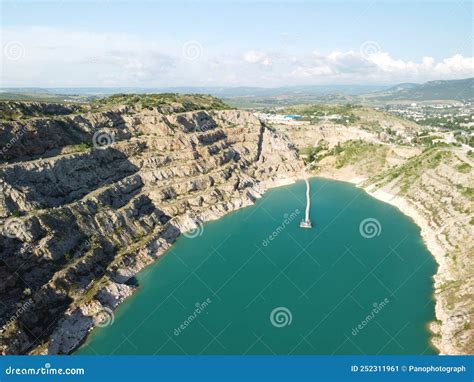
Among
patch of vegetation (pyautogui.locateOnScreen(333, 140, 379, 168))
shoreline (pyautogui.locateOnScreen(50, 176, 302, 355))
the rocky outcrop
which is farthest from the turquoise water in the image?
patch of vegetation (pyautogui.locateOnScreen(333, 140, 379, 168))

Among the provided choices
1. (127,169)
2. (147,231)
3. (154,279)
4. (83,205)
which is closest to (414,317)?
(154,279)

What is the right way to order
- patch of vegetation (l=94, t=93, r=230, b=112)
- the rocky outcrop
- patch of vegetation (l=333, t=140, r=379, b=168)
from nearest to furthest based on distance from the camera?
the rocky outcrop < patch of vegetation (l=94, t=93, r=230, b=112) < patch of vegetation (l=333, t=140, r=379, b=168)

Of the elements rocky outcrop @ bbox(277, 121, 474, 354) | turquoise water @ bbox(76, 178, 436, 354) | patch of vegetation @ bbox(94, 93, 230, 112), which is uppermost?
patch of vegetation @ bbox(94, 93, 230, 112)

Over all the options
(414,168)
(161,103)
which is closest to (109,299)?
(161,103)

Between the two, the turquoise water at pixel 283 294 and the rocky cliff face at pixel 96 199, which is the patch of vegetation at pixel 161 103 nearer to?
the rocky cliff face at pixel 96 199

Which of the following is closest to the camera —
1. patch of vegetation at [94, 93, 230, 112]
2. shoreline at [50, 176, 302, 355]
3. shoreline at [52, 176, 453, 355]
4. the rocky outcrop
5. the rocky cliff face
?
shoreline at [50, 176, 302, 355]

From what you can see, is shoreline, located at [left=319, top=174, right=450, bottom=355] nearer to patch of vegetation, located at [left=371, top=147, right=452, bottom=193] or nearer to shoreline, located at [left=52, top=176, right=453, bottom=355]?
shoreline, located at [left=52, top=176, right=453, bottom=355]
